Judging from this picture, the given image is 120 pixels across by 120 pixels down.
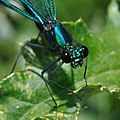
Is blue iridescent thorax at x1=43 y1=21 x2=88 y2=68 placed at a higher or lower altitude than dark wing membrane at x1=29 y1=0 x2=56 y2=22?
lower

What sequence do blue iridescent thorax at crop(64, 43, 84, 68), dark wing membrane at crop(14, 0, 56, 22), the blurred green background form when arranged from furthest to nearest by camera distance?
1. the blurred green background
2. dark wing membrane at crop(14, 0, 56, 22)
3. blue iridescent thorax at crop(64, 43, 84, 68)

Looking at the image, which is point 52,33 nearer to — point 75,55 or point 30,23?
point 75,55

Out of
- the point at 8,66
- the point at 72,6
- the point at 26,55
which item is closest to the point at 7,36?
the point at 8,66

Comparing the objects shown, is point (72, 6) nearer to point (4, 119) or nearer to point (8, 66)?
point (8, 66)

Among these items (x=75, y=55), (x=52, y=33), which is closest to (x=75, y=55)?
(x=75, y=55)

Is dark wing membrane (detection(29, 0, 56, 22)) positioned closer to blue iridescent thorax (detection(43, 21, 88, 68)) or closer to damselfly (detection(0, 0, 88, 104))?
damselfly (detection(0, 0, 88, 104))

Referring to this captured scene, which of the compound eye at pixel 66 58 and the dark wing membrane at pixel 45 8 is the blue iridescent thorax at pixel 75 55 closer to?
the compound eye at pixel 66 58

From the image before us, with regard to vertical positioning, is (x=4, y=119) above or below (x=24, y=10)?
below

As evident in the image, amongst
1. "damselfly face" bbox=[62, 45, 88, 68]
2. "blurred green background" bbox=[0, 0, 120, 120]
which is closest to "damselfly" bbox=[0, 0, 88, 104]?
"damselfly face" bbox=[62, 45, 88, 68]
